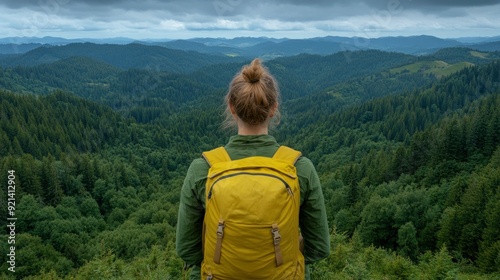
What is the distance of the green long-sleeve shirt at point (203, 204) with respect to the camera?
3.76 metres

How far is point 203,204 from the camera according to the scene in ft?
12.6

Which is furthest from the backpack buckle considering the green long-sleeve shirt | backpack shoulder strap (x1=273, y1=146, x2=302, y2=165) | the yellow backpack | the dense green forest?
the dense green forest

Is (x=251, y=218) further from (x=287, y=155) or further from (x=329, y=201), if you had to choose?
(x=329, y=201)

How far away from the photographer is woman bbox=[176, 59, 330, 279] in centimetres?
375

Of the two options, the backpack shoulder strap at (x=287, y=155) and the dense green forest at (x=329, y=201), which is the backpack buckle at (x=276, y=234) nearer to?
the backpack shoulder strap at (x=287, y=155)

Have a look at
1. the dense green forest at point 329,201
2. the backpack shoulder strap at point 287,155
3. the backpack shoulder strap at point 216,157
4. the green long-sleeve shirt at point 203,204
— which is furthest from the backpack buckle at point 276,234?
the dense green forest at point 329,201

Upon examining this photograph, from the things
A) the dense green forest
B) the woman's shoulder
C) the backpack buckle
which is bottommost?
the dense green forest

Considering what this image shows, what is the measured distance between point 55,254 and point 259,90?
51.4 m

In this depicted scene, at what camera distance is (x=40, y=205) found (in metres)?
57.9

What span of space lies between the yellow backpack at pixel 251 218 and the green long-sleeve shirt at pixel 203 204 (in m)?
0.22

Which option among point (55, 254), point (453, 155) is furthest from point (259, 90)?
point (453, 155)

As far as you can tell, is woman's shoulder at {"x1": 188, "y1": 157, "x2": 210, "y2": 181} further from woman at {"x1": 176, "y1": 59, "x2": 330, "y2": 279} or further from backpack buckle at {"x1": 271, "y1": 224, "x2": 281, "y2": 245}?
backpack buckle at {"x1": 271, "y1": 224, "x2": 281, "y2": 245}

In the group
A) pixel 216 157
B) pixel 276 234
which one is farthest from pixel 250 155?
pixel 276 234

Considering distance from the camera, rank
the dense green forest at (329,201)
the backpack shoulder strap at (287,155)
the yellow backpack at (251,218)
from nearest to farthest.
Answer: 1. the yellow backpack at (251,218)
2. the backpack shoulder strap at (287,155)
3. the dense green forest at (329,201)
